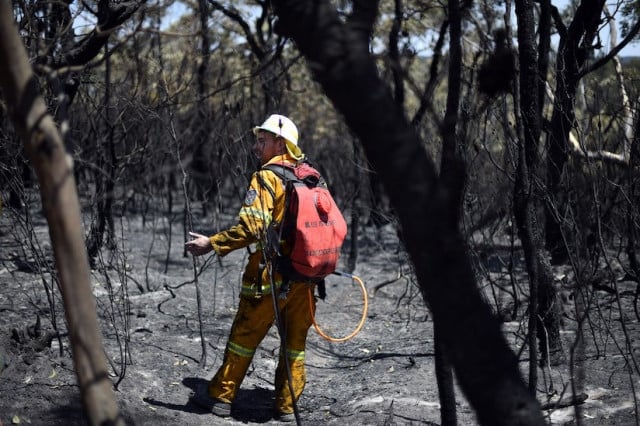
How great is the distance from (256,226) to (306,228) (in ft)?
0.94

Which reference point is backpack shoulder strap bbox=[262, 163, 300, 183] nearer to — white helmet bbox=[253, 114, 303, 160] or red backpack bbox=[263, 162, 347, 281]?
red backpack bbox=[263, 162, 347, 281]

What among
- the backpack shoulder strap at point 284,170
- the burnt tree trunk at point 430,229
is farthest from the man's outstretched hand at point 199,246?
the burnt tree trunk at point 430,229

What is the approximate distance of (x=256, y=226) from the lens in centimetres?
430

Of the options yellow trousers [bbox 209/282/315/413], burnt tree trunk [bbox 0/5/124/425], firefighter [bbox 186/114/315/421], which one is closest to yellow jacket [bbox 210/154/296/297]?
firefighter [bbox 186/114/315/421]

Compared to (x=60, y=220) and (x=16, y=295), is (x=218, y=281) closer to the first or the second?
(x=16, y=295)

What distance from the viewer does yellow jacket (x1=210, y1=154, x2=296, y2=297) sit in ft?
14.2

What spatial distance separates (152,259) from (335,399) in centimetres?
468

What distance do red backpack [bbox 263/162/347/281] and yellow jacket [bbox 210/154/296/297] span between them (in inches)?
2.8

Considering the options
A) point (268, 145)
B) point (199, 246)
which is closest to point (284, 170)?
point (268, 145)

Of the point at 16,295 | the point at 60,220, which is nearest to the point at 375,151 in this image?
the point at 60,220

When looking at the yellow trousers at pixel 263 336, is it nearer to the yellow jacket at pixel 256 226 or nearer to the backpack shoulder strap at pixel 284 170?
the yellow jacket at pixel 256 226

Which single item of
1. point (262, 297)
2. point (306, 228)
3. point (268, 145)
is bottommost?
point (262, 297)

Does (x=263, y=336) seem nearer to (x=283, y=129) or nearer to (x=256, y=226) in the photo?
(x=256, y=226)

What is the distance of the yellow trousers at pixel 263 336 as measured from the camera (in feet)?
15.1
